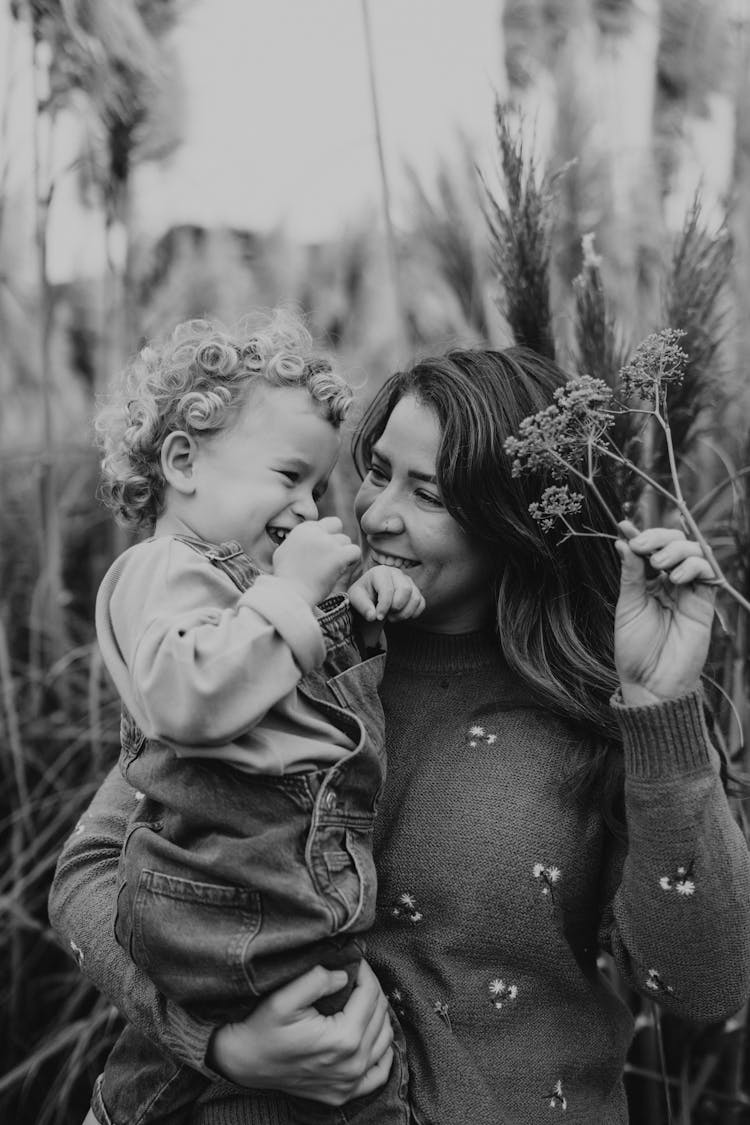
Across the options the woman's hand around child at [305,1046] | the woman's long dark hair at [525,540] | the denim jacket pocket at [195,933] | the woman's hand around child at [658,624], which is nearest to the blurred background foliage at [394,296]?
the woman's long dark hair at [525,540]

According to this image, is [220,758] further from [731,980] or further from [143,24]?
[143,24]

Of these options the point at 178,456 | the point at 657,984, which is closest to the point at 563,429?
the point at 178,456

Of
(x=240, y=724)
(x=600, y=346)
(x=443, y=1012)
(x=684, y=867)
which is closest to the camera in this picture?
(x=240, y=724)

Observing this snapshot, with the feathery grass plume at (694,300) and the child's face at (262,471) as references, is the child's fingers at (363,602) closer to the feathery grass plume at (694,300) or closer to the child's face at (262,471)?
the child's face at (262,471)

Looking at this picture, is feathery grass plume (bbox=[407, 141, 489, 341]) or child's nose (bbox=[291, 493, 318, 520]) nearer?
child's nose (bbox=[291, 493, 318, 520])

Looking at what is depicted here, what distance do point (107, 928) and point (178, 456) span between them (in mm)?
639

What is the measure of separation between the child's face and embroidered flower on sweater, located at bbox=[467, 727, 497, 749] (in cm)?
37

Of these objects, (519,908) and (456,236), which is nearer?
(519,908)

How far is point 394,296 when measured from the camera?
231 cm

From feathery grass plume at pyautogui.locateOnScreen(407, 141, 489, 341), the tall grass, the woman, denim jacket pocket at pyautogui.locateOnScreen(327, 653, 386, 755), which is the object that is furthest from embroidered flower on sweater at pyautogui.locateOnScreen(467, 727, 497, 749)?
feathery grass plume at pyautogui.locateOnScreen(407, 141, 489, 341)

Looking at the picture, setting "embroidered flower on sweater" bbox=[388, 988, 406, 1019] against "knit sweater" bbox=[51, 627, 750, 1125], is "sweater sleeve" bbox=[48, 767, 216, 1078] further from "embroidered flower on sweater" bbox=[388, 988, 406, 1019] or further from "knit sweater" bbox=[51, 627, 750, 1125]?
"embroidered flower on sweater" bbox=[388, 988, 406, 1019]

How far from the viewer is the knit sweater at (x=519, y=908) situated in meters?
1.22

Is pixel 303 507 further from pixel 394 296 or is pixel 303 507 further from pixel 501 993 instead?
pixel 394 296

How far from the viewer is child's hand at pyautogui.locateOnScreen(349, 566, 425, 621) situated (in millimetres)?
1367
